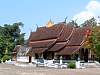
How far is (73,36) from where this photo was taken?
63281 millimetres

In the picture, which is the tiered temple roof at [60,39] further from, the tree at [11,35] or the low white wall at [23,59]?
the tree at [11,35]

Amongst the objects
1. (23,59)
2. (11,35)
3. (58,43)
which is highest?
(11,35)

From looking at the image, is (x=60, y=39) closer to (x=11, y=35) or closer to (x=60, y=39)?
(x=60, y=39)

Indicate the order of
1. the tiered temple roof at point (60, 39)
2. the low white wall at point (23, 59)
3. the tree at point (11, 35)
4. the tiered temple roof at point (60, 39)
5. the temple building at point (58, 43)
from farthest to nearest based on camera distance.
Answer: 1. the tree at point (11, 35)
2. the low white wall at point (23, 59)
3. the tiered temple roof at point (60, 39)
4. the tiered temple roof at point (60, 39)
5. the temple building at point (58, 43)

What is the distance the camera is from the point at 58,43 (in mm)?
66125

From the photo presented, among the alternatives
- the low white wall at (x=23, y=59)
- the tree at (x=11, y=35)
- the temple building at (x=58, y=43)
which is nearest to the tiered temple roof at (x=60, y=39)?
the temple building at (x=58, y=43)

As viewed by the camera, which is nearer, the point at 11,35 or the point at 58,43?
the point at 58,43

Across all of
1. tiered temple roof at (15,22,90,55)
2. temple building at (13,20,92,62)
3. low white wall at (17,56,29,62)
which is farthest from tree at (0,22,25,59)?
tiered temple roof at (15,22,90,55)

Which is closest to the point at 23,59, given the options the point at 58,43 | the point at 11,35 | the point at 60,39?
the point at 58,43

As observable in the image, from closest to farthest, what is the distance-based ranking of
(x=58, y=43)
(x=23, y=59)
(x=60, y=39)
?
(x=60, y=39)
(x=58, y=43)
(x=23, y=59)

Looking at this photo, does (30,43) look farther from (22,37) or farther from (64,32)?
(22,37)

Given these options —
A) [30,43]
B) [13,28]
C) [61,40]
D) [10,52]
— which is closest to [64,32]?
[61,40]

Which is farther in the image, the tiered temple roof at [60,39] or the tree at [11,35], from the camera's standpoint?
the tree at [11,35]

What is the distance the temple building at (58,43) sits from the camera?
59.2 metres
